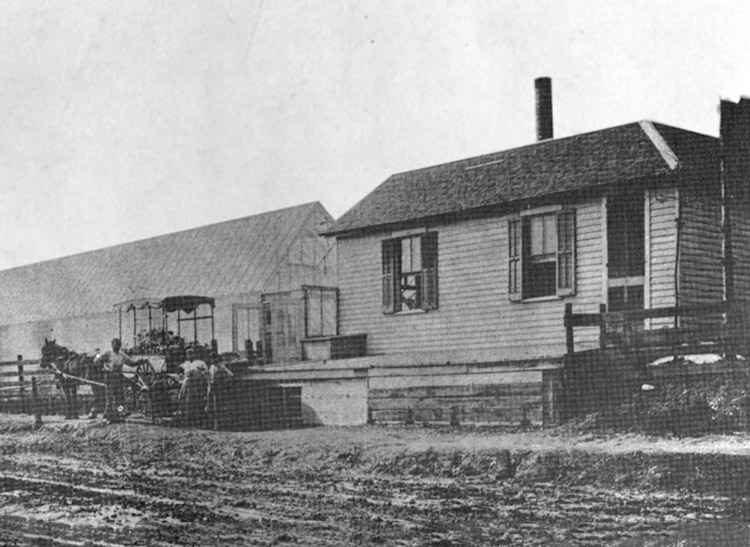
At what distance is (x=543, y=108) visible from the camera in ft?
74.1

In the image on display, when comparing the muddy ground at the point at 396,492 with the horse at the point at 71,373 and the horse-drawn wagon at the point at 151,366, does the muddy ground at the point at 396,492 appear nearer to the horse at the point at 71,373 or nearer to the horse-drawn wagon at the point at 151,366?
the horse-drawn wagon at the point at 151,366

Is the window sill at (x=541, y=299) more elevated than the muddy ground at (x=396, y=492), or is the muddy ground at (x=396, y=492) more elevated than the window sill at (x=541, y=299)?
the window sill at (x=541, y=299)


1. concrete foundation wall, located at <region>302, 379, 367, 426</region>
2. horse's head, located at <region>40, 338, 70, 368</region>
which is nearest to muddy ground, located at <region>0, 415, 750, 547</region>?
concrete foundation wall, located at <region>302, 379, 367, 426</region>

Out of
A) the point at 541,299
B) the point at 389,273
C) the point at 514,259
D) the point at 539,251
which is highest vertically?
the point at 539,251

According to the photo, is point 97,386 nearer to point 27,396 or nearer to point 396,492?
point 27,396

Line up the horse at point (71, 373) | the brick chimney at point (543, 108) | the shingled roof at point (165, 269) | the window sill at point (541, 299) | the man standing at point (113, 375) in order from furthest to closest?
the shingled roof at point (165, 269) → the brick chimney at point (543, 108) → the horse at point (71, 373) → the man standing at point (113, 375) → the window sill at point (541, 299)

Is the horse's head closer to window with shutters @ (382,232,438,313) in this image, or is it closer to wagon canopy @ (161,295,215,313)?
wagon canopy @ (161,295,215,313)

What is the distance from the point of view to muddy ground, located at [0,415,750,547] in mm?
7984

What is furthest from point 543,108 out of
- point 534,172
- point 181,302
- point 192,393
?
point 192,393

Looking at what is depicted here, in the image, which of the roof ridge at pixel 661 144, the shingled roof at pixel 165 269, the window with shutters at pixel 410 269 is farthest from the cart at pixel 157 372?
the shingled roof at pixel 165 269

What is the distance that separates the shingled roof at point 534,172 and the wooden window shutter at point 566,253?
0.59 meters

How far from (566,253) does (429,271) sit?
11.9 ft

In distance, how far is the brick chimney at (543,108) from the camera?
73.6 ft

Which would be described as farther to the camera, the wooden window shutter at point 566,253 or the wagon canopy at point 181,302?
the wagon canopy at point 181,302
